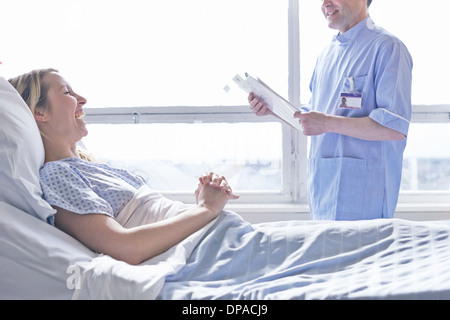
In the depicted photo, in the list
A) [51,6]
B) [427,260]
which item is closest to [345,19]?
[427,260]

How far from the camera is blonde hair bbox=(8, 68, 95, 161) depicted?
149 centimetres

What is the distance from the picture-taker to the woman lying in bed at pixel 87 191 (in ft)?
3.86

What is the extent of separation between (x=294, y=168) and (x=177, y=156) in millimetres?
665

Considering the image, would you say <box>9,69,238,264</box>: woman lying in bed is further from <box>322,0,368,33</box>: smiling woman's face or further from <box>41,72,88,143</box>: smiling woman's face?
<box>322,0,368,33</box>: smiling woman's face

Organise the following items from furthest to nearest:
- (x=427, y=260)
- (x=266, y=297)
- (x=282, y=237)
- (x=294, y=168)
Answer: (x=294, y=168)
(x=282, y=237)
(x=427, y=260)
(x=266, y=297)

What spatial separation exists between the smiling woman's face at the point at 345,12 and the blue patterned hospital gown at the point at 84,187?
114cm

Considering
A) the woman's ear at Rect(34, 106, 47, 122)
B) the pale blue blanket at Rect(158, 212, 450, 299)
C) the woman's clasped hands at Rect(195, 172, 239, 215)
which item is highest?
the woman's ear at Rect(34, 106, 47, 122)

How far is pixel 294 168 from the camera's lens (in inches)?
101

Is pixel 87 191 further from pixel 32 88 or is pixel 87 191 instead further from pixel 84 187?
pixel 32 88

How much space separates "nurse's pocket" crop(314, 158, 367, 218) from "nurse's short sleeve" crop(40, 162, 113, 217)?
1025mm

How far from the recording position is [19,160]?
1236 millimetres

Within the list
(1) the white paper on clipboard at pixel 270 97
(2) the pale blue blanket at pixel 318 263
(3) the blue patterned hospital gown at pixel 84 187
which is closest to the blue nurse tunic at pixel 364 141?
(1) the white paper on clipboard at pixel 270 97

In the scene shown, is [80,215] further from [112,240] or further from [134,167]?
[134,167]

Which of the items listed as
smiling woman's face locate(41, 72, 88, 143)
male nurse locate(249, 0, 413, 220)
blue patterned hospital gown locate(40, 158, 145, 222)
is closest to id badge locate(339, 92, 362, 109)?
male nurse locate(249, 0, 413, 220)
